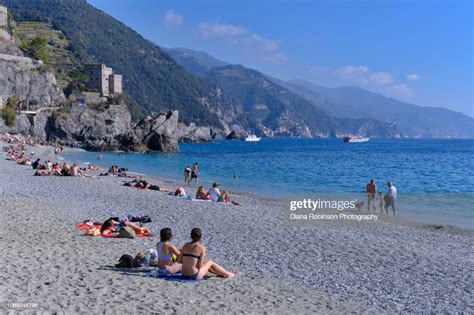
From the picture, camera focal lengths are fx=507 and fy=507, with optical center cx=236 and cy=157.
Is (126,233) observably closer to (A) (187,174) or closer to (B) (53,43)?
(A) (187,174)

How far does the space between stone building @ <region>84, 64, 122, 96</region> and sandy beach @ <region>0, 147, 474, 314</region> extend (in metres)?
106

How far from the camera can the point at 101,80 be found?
119875 millimetres

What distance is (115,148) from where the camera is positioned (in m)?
77.1

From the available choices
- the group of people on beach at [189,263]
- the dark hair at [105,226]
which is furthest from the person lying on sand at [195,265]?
the dark hair at [105,226]

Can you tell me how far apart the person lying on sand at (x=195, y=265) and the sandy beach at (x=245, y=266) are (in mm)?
189

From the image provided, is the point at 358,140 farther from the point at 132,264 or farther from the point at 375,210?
the point at 132,264

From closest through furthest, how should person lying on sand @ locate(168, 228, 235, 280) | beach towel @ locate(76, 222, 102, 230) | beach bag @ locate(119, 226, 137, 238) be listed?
person lying on sand @ locate(168, 228, 235, 280), beach bag @ locate(119, 226, 137, 238), beach towel @ locate(76, 222, 102, 230)

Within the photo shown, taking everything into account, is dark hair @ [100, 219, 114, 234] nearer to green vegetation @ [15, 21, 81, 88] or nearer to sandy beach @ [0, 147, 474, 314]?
sandy beach @ [0, 147, 474, 314]

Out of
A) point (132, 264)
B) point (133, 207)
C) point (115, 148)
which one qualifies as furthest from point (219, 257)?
point (115, 148)

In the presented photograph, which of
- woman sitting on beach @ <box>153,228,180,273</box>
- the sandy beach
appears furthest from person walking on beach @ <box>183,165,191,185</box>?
woman sitting on beach @ <box>153,228,180,273</box>

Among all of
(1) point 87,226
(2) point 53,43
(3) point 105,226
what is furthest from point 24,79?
(3) point 105,226

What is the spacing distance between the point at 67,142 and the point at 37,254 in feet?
Result: 264

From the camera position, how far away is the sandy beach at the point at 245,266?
7.55 meters

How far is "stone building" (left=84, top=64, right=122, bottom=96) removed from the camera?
391 feet
